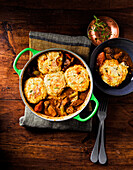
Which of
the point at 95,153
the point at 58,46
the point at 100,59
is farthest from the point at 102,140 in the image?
the point at 58,46

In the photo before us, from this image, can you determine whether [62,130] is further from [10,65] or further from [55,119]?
[10,65]

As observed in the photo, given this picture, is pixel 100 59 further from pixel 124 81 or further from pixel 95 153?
pixel 95 153

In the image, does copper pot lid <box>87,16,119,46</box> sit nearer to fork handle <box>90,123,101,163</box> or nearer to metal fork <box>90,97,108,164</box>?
metal fork <box>90,97,108,164</box>

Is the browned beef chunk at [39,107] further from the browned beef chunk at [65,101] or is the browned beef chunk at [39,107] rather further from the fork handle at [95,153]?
A: the fork handle at [95,153]

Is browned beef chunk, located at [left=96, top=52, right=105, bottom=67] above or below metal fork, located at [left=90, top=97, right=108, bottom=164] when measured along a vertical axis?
above

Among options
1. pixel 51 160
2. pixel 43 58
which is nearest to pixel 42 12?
pixel 43 58

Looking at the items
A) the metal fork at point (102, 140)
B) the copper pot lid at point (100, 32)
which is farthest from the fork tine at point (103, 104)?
the copper pot lid at point (100, 32)

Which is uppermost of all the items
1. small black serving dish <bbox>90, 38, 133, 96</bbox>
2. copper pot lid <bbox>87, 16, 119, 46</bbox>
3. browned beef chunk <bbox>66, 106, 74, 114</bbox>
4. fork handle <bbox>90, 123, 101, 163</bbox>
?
copper pot lid <bbox>87, 16, 119, 46</bbox>

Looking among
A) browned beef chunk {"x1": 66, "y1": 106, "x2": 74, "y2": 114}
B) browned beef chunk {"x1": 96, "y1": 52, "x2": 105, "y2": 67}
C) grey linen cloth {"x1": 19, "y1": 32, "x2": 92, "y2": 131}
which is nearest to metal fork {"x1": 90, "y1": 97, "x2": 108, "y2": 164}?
grey linen cloth {"x1": 19, "y1": 32, "x2": 92, "y2": 131}
